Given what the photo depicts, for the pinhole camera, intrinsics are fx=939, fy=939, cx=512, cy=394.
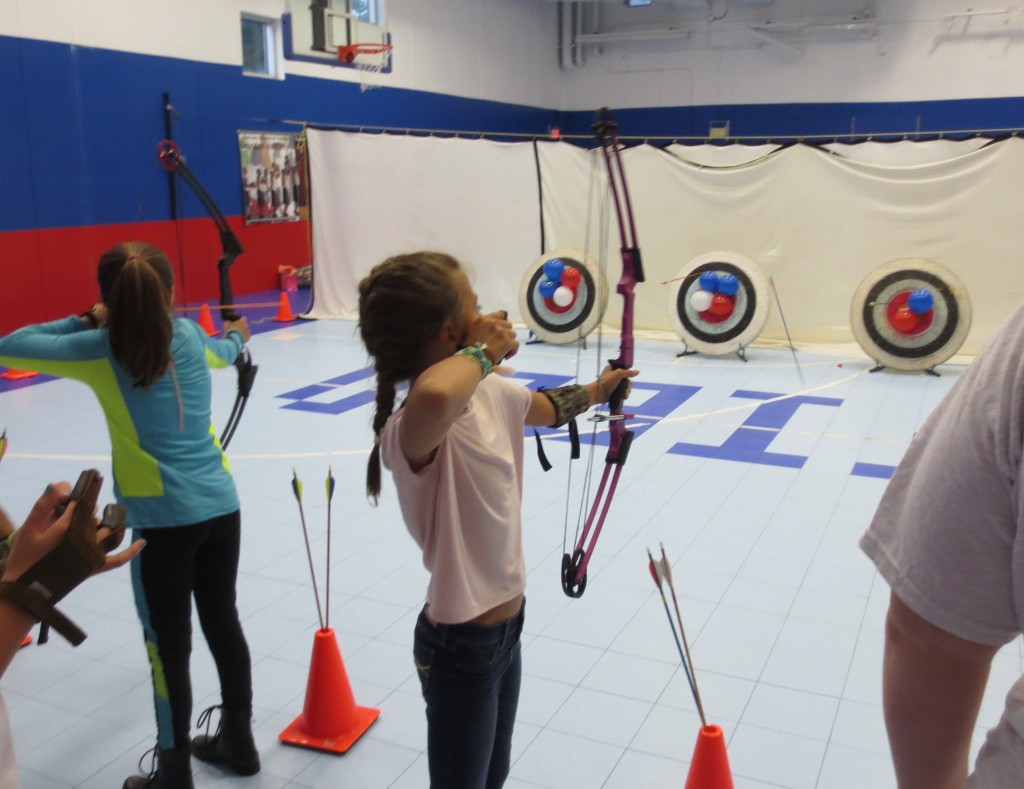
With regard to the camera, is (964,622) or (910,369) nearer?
(964,622)

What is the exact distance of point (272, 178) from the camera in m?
10.9

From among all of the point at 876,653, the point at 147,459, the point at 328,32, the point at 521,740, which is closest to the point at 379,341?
the point at 147,459

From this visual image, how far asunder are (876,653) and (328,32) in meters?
8.57

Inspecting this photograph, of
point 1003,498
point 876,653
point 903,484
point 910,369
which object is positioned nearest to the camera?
point 1003,498

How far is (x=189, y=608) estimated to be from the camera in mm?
2129

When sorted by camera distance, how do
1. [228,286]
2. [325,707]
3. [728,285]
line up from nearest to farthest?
1. [325,707]
2. [228,286]
3. [728,285]

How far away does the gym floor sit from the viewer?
2.34 meters

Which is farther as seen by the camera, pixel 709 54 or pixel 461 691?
pixel 709 54

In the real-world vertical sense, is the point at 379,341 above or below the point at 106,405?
above

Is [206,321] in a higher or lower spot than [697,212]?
lower

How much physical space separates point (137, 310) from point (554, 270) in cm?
613

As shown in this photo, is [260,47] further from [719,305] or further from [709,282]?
[719,305]

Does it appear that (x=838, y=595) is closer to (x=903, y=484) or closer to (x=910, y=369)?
(x=903, y=484)

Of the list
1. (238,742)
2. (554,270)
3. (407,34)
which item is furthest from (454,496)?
(407,34)
